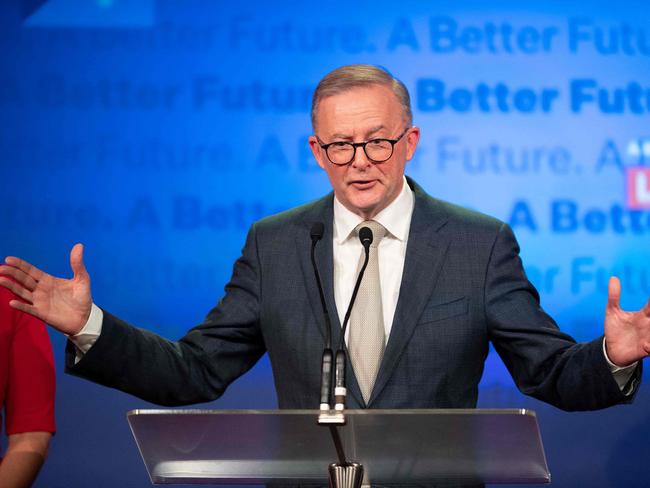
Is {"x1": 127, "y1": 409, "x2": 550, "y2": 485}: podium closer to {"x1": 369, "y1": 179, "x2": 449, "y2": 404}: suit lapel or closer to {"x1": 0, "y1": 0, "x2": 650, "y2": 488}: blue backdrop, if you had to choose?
{"x1": 369, "y1": 179, "x2": 449, "y2": 404}: suit lapel

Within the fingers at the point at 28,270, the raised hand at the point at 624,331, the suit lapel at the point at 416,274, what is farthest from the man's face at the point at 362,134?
the fingers at the point at 28,270

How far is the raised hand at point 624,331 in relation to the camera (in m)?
2.07

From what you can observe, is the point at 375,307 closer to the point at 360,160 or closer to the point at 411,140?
the point at 360,160

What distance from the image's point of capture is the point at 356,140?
258 centimetres

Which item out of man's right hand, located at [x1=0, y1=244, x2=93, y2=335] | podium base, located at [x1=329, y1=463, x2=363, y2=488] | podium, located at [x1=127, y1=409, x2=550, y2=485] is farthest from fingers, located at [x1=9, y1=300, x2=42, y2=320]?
podium base, located at [x1=329, y1=463, x2=363, y2=488]

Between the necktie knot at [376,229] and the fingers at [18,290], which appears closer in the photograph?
the fingers at [18,290]

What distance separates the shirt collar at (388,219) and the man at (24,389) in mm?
827

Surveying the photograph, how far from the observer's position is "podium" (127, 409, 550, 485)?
1.74 metres

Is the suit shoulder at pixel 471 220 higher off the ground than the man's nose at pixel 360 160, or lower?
lower

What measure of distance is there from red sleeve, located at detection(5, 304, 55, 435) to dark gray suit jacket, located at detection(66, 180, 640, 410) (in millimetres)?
317

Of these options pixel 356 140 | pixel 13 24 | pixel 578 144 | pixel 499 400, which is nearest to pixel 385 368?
pixel 356 140

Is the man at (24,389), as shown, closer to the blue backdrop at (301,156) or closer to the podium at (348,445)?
the podium at (348,445)

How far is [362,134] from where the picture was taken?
2582 millimetres

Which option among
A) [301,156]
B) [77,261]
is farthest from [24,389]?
[301,156]
